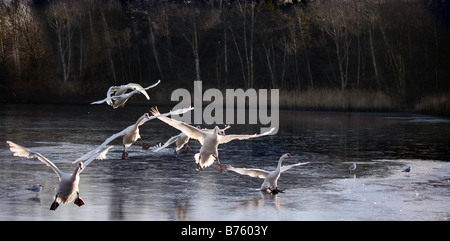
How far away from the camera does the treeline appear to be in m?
43.0

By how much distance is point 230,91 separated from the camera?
44.3 m

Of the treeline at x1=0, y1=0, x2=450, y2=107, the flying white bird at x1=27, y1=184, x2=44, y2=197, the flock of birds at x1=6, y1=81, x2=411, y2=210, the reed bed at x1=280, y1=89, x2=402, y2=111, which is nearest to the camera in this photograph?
the flock of birds at x1=6, y1=81, x2=411, y2=210

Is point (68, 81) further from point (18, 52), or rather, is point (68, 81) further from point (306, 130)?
point (306, 130)

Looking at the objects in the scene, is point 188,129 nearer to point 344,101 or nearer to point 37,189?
point 37,189

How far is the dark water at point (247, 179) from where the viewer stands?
10797 mm

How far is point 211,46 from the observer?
54656 mm

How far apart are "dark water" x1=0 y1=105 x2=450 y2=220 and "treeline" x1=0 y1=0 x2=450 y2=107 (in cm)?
1879

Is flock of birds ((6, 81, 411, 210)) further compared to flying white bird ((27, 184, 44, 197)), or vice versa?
flying white bird ((27, 184, 44, 197))

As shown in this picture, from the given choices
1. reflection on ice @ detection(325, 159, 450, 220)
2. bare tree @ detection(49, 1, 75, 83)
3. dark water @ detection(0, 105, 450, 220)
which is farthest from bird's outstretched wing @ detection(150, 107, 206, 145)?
bare tree @ detection(49, 1, 75, 83)

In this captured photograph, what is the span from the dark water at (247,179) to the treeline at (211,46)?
18.8m

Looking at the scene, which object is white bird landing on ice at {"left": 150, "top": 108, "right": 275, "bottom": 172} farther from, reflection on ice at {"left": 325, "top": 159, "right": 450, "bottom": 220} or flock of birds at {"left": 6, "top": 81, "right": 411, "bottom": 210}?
reflection on ice at {"left": 325, "top": 159, "right": 450, "bottom": 220}

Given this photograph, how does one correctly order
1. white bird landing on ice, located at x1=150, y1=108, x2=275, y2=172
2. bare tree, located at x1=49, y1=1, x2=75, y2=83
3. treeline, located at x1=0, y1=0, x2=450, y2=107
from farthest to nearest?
bare tree, located at x1=49, y1=1, x2=75, y2=83 → treeline, located at x1=0, y1=0, x2=450, y2=107 → white bird landing on ice, located at x1=150, y1=108, x2=275, y2=172

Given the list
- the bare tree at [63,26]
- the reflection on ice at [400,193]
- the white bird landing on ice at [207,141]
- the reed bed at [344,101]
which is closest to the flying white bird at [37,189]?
the white bird landing on ice at [207,141]

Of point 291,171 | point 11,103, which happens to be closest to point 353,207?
point 291,171
